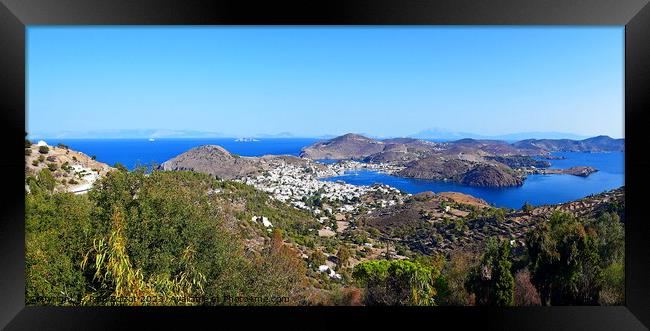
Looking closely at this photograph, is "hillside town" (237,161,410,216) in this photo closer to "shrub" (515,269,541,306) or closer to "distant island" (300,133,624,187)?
"distant island" (300,133,624,187)

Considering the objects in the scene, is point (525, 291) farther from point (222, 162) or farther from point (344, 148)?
point (222, 162)

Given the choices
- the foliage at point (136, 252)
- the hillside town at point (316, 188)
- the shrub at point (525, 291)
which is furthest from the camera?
the hillside town at point (316, 188)

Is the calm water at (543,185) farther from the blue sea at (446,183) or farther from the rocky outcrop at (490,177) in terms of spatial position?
the rocky outcrop at (490,177)

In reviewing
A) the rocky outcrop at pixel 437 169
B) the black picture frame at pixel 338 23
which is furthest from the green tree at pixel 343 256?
the black picture frame at pixel 338 23

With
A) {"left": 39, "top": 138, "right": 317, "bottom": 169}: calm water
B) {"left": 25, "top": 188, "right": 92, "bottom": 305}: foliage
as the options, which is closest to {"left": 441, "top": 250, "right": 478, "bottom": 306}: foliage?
{"left": 25, "top": 188, "right": 92, "bottom": 305}: foliage

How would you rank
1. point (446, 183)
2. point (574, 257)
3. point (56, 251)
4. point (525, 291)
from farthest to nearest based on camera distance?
1. point (446, 183)
2. point (574, 257)
3. point (525, 291)
4. point (56, 251)

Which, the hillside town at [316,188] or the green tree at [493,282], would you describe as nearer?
the green tree at [493,282]

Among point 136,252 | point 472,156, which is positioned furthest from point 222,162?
point 136,252
